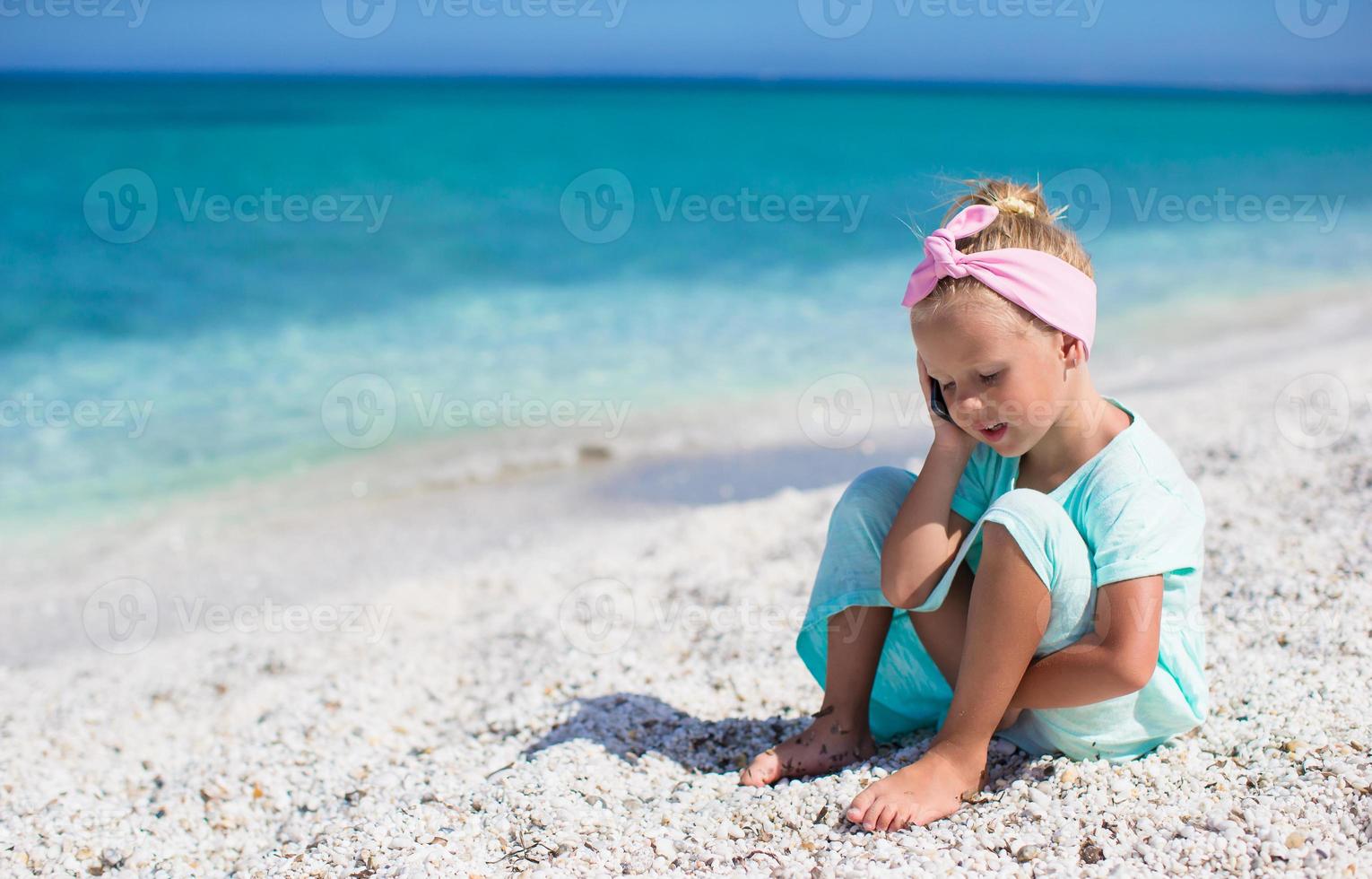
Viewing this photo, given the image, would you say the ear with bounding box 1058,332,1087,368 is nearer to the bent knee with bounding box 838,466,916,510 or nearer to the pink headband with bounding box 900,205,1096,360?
the pink headband with bounding box 900,205,1096,360

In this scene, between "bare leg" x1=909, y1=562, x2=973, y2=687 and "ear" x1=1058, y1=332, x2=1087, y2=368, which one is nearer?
"ear" x1=1058, y1=332, x2=1087, y2=368

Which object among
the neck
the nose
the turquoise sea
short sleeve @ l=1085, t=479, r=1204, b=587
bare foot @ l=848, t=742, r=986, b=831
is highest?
the turquoise sea

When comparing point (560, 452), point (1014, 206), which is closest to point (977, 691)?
point (1014, 206)

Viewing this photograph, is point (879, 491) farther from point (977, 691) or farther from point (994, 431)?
point (977, 691)

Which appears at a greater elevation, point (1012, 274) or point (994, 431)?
point (1012, 274)

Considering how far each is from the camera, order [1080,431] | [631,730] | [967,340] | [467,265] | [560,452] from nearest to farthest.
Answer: [967,340]
[1080,431]
[631,730]
[560,452]
[467,265]

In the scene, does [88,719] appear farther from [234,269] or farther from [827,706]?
[234,269]

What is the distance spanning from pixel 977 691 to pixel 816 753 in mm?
509

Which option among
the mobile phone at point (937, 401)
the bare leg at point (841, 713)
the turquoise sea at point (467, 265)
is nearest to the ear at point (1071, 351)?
the mobile phone at point (937, 401)

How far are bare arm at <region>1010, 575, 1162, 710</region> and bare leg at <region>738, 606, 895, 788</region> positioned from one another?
488 millimetres

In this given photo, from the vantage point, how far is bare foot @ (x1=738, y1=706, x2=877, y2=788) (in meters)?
2.52

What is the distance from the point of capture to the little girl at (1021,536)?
82.0 inches

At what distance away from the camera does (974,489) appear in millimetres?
2416

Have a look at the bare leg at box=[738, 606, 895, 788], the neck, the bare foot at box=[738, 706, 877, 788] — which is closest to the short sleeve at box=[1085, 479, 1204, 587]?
the neck
